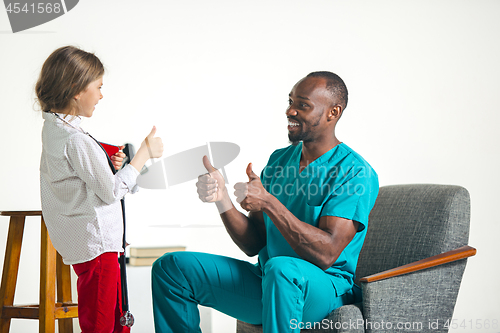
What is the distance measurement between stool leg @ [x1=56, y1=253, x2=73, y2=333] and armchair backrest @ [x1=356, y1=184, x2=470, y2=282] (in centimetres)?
129

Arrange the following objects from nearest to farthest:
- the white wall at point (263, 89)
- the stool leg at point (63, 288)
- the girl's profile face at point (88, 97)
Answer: the girl's profile face at point (88, 97) → the stool leg at point (63, 288) → the white wall at point (263, 89)

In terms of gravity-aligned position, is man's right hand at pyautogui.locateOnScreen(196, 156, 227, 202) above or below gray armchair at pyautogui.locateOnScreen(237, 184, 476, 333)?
above

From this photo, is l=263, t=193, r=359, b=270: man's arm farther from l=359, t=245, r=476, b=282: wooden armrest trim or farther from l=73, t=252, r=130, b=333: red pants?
l=73, t=252, r=130, b=333: red pants

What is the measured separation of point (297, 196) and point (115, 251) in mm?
608

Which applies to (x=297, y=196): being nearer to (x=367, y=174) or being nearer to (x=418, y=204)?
(x=367, y=174)

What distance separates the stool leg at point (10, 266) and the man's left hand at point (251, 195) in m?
1.20

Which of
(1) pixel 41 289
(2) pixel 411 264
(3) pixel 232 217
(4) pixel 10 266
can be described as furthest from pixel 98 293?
(2) pixel 411 264

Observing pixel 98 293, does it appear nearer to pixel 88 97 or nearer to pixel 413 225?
pixel 88 97

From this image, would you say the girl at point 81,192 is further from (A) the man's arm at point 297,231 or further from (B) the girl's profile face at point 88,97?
(A) the man's arm at point 297,231

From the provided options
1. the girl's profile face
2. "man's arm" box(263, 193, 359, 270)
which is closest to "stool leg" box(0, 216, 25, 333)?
the girl's profile face

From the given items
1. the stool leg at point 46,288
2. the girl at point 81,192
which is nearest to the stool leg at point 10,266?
the stool leg at point 46,288

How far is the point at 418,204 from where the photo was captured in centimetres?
162

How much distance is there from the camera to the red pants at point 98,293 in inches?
56.2

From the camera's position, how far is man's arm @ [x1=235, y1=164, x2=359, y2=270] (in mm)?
1259
